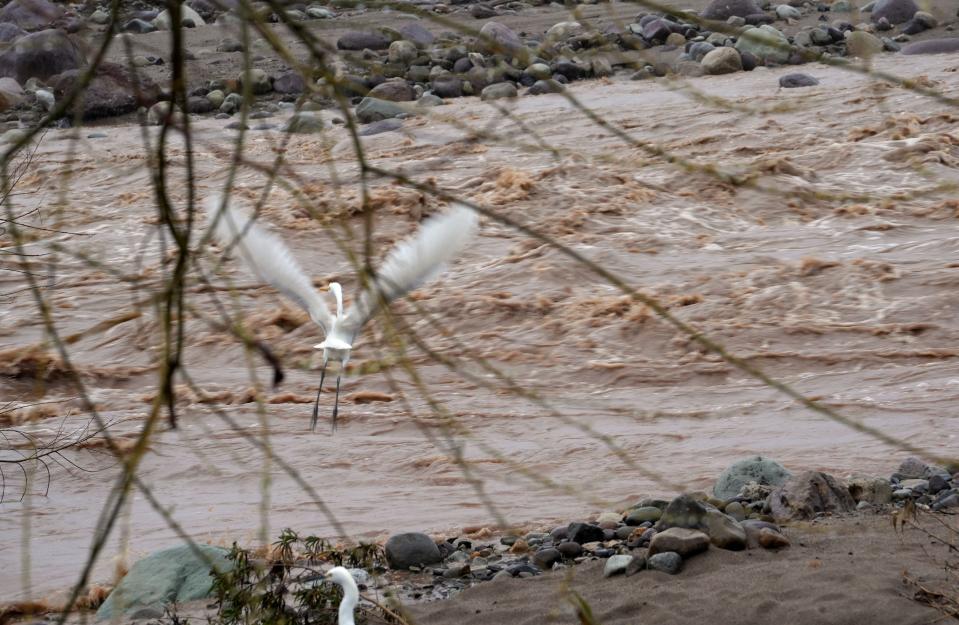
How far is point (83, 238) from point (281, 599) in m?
9.21

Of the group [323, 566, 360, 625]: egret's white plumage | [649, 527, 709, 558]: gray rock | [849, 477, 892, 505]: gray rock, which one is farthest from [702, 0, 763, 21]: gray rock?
[323, 566, 360, 625]: egret's white plumage

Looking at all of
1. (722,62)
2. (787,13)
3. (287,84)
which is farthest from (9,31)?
(787,13)

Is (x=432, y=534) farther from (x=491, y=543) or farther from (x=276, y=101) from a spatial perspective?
(x=276, y=101)

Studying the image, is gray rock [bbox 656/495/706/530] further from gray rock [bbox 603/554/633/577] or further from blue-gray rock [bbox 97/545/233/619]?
blue-gray rock [bbox 97/545/233/619]

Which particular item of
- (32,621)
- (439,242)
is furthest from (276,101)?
(32,621)

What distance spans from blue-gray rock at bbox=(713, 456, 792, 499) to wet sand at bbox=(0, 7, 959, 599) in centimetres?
33

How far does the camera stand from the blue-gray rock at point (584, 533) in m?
5.29

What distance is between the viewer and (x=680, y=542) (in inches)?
190

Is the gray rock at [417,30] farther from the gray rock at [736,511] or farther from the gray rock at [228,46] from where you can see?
the gray rock at [736,511]

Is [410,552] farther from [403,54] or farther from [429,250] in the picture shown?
[403,54]

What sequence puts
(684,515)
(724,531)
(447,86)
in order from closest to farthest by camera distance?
(724,531) → (684,515) → (447,86)

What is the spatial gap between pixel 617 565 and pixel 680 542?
24 cm

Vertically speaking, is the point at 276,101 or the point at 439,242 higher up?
the point at 439,242

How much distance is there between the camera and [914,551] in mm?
4625
